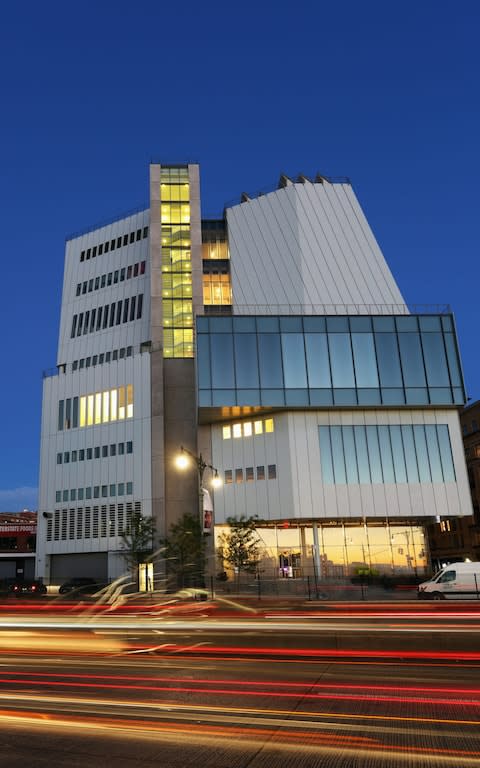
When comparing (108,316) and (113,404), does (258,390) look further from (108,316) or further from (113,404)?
(108,316)

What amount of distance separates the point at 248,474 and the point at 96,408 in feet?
67.4

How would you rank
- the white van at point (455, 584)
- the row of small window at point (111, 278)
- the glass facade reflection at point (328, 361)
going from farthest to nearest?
1. the row of small window at point (111, 278)
2. the glass facade reflection at point (328, 361)
3. the white van at point (455, 584)

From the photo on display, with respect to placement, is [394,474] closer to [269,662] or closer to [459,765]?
[269,662]

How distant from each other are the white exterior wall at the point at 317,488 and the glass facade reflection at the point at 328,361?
1817 mm

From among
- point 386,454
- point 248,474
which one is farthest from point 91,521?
point 386,454

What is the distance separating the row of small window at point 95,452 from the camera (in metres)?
61.7

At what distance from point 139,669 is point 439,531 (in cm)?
8126

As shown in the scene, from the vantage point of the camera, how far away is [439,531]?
87.6 metres

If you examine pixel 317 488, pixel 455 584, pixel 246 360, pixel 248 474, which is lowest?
pixel 455 584

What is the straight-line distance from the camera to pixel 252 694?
11.0 meters

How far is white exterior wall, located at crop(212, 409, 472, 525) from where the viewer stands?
51.0m

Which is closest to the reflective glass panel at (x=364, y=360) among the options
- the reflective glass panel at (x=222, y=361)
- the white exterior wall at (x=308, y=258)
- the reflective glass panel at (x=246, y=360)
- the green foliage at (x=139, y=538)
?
the white exterior wall at (x=308, y=258)

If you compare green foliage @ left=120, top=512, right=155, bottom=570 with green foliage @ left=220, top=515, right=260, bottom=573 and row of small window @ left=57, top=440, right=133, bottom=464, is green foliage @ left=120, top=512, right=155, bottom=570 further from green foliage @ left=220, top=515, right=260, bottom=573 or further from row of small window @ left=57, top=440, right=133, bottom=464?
green foliage @ left=220, top=515, right=260, bottom=573

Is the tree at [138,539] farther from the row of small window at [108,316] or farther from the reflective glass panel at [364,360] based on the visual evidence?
the row of small window at [108,316]
